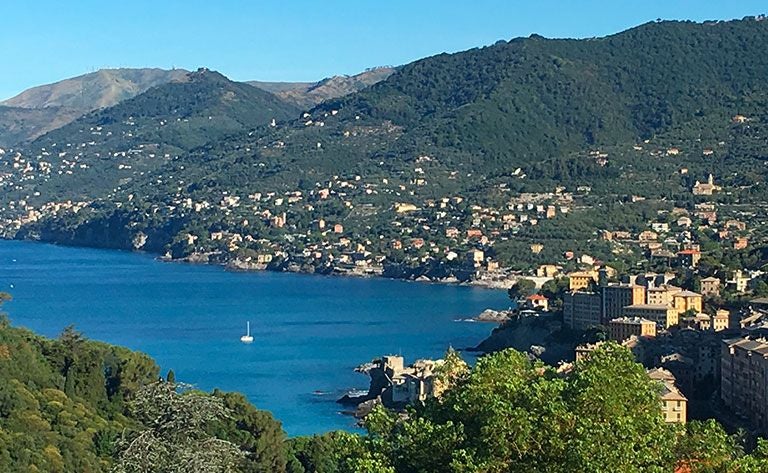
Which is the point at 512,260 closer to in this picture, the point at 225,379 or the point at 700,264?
the point at 700,264

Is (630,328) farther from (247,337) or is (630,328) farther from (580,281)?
(247,337)

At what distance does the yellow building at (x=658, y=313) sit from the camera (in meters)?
32.0

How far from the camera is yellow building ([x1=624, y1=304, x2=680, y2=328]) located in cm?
3200

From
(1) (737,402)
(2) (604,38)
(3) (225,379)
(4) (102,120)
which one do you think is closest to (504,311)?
(3) (225,379)

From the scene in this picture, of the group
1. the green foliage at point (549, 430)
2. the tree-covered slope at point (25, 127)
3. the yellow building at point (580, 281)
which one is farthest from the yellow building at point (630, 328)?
the tree-covered slope at point (25, 127)

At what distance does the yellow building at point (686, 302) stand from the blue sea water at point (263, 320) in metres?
6.92

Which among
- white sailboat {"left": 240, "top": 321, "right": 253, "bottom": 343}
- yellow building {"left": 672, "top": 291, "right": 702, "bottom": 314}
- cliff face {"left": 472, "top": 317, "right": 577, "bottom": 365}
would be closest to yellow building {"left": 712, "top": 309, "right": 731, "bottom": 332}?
yellow building {"left": 672, "top": 291, "right": 702, "bottom": 314}

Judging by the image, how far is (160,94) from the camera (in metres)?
160

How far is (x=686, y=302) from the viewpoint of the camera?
3322cm

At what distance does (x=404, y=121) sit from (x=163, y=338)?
64.4 meters

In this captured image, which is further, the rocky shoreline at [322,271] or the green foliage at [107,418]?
→ the rocky shoreline at [322,271]

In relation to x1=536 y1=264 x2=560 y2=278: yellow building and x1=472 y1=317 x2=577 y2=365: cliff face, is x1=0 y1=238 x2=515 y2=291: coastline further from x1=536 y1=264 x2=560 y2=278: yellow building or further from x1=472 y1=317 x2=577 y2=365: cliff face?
x1=472 y1=317 x2=577 y2=365: cliff face

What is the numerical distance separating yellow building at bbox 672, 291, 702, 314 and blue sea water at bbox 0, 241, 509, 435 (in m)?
6.92

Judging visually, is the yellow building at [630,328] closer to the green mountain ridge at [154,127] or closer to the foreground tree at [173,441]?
the foreground tree at [173,441]
